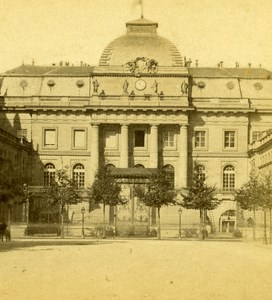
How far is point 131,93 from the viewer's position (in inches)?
2697

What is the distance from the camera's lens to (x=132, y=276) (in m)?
19.9

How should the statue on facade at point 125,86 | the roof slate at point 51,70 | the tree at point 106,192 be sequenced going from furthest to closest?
the roof slate at point 51,70 < the statue on facade at point 125,86 < the tree at point 106,192

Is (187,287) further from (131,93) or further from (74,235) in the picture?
(131,93)

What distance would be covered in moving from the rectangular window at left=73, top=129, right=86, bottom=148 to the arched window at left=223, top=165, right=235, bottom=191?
523 inches

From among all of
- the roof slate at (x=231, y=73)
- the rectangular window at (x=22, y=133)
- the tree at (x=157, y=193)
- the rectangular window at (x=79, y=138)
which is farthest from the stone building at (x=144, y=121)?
the tree at (x=157, y=193)

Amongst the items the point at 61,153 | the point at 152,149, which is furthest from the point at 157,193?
the point at 61,153

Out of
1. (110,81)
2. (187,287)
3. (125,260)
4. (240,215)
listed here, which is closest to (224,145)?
(240,215)

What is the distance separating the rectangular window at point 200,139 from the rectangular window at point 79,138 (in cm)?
1035

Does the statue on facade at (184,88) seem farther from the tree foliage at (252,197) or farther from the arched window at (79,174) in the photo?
the tree foliage at (252,197)

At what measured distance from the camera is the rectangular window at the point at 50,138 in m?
69.8

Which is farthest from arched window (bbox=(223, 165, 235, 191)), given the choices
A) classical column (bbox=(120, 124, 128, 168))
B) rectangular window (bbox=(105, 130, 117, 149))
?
rectangular window (bbox=(105, 130, 117, 149))

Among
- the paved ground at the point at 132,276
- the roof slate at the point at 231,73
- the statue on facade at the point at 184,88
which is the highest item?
the roof slate at the point at 231,73

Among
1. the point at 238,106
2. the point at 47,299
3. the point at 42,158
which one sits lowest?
the point at 47,299

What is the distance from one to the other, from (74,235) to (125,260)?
28.7 metres
